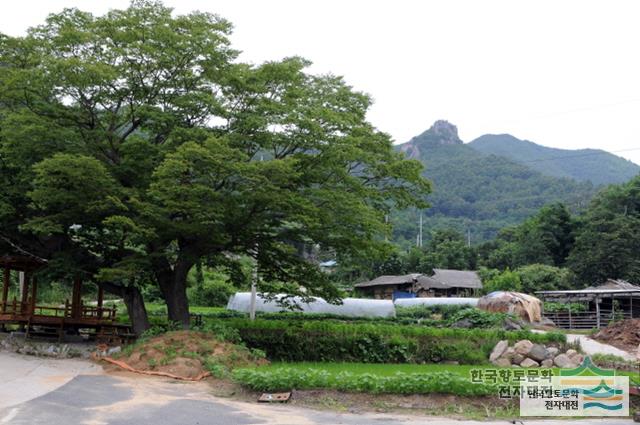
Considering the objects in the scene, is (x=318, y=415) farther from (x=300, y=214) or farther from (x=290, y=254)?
(x=290, y=254)

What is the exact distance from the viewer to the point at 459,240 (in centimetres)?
6631

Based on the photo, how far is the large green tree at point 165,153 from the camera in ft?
53.7

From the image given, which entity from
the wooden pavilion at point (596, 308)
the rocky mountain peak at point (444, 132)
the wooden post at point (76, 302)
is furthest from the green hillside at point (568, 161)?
the wooden post at point (76, 302)

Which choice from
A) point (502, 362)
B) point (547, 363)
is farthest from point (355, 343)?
point (547, 363)

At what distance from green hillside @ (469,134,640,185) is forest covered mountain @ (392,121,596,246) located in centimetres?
1562

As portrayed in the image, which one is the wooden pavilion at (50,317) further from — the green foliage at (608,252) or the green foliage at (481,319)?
the green foliage at (608,252)

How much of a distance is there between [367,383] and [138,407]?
4131 mm

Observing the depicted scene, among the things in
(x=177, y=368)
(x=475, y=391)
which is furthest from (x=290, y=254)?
(x=475, y=391)

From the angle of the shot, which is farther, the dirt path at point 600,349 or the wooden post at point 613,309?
the wooden post at point 613,309

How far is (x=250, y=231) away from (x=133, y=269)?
142 inches

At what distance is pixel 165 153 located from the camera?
17.0 m

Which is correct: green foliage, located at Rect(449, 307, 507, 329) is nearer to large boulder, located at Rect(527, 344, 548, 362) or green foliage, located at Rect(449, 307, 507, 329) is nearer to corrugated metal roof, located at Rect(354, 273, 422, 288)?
large boulder, located at Rect(527, 344, 548, 362)

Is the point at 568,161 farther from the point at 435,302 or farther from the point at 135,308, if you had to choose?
the point at 135,308

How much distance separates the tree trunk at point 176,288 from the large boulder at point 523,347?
34.2 ft
